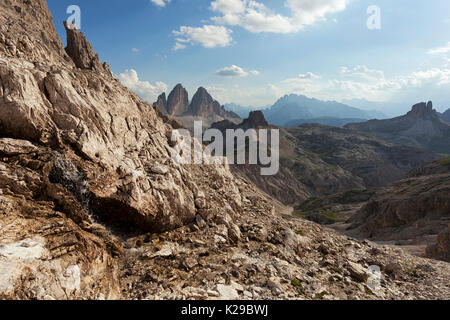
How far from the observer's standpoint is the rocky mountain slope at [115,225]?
13391mm

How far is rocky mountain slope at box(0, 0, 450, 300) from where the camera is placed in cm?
1339

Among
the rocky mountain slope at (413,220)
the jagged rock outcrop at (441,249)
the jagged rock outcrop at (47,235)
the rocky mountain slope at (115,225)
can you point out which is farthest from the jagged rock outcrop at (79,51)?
the rocky mountain slope at (413,220)

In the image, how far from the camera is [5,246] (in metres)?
11.6

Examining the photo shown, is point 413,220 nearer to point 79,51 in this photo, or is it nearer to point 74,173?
point 74,173

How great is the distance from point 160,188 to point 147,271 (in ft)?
26.8

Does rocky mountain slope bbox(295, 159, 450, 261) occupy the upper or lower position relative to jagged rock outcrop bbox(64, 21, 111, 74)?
lower

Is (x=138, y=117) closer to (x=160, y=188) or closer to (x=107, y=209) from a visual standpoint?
(x=160, y=188)

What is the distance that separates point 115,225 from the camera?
19.7m

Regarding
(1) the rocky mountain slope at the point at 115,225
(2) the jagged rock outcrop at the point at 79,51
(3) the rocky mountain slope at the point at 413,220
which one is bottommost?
(3) the rocky mountain slope at the point at 413,220

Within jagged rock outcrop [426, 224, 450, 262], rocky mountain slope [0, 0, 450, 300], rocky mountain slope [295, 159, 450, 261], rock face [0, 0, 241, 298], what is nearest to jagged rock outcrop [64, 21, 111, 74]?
rocky mountain slope [0, 0, 450, 300]

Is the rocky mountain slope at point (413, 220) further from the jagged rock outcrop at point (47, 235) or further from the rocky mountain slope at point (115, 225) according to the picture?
the jagged rock outcrop at point (47, 235)

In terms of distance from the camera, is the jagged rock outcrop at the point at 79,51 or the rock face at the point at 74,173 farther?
the jagged rock outcrop at the point at 79,51

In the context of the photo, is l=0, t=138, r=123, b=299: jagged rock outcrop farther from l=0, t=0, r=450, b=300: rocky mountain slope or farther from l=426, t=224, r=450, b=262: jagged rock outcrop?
l=426, t=224, r=450, b=262: jagged rock outcrop
